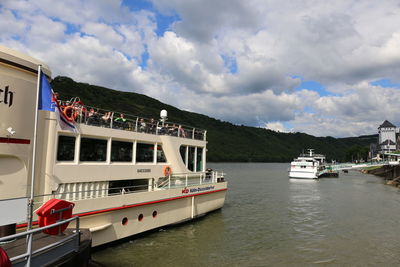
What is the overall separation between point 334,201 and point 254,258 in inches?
720

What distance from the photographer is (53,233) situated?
21.1 feet

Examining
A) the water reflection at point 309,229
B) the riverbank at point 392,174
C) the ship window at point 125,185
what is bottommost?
the water reflection at point 309,229

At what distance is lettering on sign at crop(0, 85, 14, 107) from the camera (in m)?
7.14

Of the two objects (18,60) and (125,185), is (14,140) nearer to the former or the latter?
(18,60)

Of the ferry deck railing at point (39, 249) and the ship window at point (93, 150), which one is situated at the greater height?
the ship window at point (93, 150)

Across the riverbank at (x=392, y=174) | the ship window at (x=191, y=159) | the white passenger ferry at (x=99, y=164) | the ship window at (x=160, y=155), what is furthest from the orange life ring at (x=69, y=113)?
the riverbank at (x=392, y=174)

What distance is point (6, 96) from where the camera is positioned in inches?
285

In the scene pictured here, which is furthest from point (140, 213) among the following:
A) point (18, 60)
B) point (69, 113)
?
point (18, 60)

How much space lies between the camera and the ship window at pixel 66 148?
31.8 feet

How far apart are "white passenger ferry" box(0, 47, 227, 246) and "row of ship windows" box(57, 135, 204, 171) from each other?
34 millimetres

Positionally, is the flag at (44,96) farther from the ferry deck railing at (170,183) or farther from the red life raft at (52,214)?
the ferry deck railing at (170,183)

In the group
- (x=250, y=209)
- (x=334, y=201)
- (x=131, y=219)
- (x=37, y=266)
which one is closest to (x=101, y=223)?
(x=131, y=219)

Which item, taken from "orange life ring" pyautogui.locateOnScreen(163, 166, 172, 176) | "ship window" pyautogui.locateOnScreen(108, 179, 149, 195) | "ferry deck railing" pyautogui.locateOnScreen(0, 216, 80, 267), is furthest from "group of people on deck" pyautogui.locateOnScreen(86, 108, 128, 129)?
"ferry deck railing" pyautogui.locateOnScreen(0, 216, 80, 267)

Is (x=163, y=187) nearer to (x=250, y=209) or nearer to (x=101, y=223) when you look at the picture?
(x=101, y=223)
